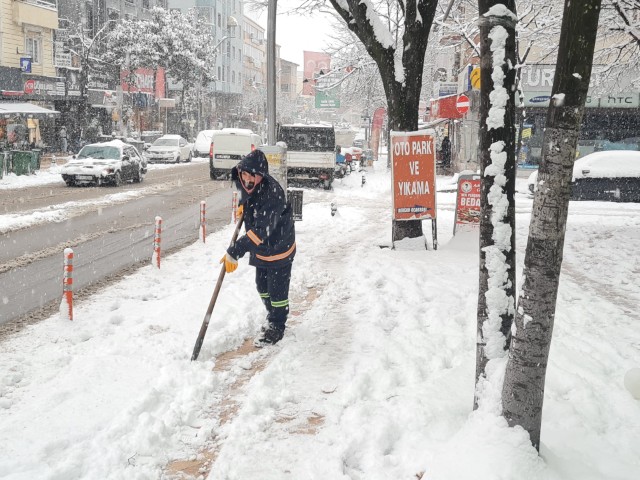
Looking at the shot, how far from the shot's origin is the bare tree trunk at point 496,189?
12.1 ft

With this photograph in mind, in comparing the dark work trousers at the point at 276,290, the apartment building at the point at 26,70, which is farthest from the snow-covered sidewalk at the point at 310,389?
the apartment building at the point at 26,70

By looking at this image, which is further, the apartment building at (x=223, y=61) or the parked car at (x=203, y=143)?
the apartment building at (x=223, y=61)

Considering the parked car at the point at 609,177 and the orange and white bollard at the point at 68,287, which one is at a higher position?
the parked car at the point at 609,177

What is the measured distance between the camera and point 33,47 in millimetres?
35938

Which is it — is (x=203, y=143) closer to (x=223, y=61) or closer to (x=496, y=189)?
(x=223, y=61)

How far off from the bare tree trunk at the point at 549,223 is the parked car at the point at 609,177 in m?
17.0

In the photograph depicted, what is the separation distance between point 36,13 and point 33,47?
1.95m

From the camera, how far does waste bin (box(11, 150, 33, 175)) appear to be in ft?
80.7

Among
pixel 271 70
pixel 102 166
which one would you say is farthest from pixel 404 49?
pixel 102 166

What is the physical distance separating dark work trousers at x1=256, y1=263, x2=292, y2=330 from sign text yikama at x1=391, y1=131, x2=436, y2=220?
517 cm

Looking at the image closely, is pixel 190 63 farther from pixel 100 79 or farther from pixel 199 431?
pixel 199 431

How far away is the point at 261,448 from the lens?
403 centimetres

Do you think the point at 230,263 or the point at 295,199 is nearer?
the point at 230,263

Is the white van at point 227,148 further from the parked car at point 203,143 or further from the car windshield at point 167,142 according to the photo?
the parked car at point 203,143
